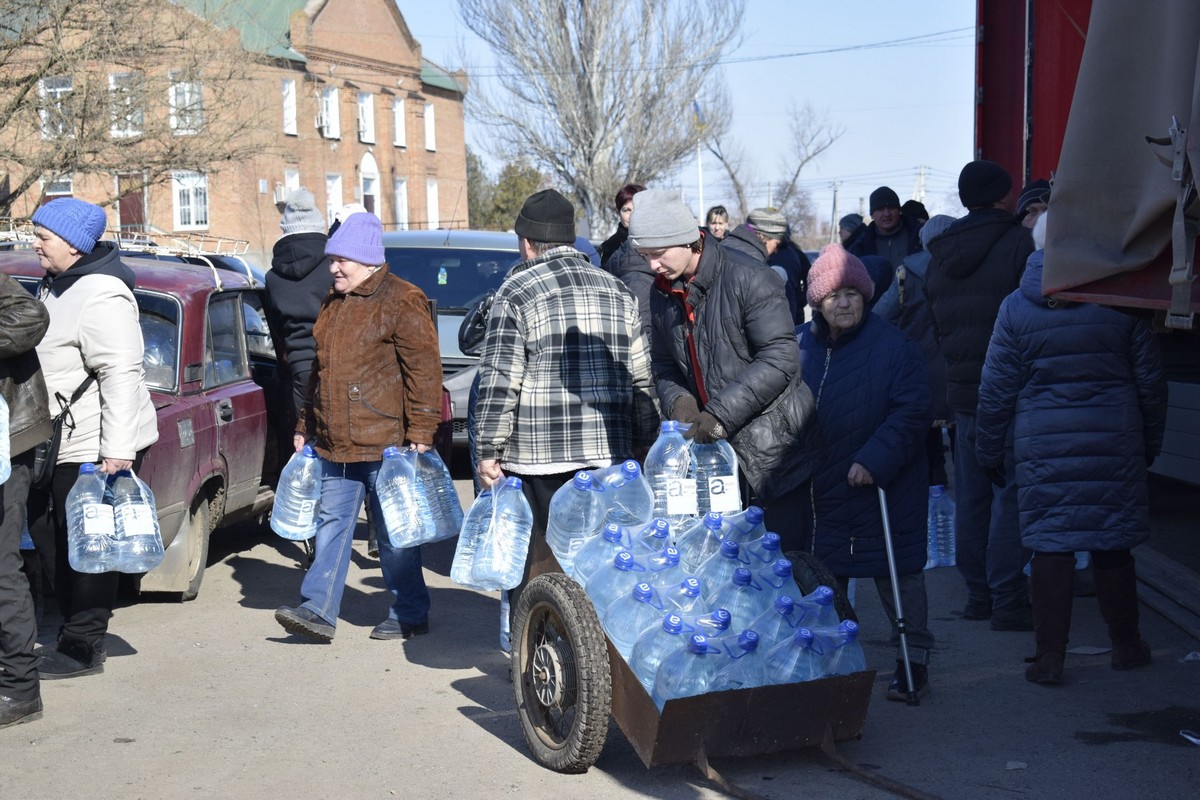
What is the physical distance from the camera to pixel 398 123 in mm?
52812

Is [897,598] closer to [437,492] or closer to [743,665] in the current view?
[743,665]

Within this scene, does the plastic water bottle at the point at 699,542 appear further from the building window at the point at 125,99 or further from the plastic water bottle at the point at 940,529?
the building window at the point at 125,99

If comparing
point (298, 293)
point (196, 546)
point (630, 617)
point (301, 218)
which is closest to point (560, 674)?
point (630, 617)

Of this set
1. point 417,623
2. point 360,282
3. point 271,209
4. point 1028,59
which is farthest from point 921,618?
point 271,209

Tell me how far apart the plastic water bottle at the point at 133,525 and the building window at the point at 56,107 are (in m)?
16.7

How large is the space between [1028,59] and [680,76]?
1569 inches

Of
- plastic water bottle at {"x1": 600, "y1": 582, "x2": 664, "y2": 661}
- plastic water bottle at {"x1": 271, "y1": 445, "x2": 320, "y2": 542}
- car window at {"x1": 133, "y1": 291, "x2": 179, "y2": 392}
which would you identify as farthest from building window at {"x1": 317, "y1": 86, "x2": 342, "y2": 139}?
plastic water bottle at {"x1": 600, "y1": 582, "x2": 664, "y2": 661}

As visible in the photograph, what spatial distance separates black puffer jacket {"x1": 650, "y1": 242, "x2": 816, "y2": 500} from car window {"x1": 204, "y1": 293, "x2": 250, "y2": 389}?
312 cm

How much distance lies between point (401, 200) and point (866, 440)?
49.1 meters

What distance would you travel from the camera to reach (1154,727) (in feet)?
16.9

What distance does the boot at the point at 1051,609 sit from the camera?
564 cm

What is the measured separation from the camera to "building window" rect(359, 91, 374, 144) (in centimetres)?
5016

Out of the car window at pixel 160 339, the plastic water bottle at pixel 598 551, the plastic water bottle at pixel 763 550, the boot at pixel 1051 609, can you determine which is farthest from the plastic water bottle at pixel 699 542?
the car window at pixel 160 339

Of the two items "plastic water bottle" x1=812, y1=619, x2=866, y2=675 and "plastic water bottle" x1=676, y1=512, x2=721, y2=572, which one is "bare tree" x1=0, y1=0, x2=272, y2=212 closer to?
"plastic water bottle" x1=676, y1=512, x2=721, y2=572
